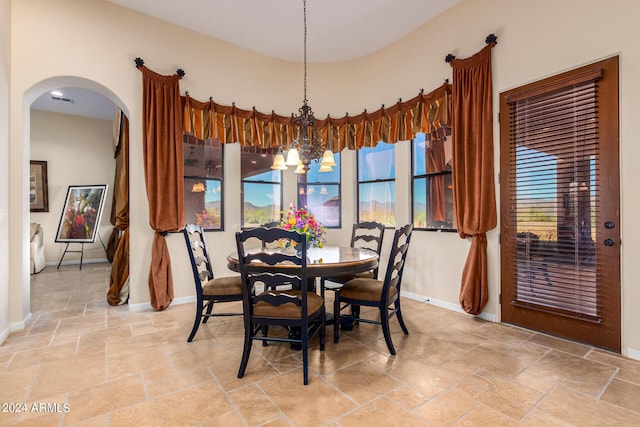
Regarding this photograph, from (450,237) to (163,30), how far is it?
430 cm

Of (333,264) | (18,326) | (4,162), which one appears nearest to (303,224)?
(333,264)

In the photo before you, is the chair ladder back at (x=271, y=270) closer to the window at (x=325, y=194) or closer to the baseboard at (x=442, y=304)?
the baseboard at (x=442, y=304)

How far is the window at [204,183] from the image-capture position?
4.12 m

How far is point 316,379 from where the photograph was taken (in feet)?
6.93

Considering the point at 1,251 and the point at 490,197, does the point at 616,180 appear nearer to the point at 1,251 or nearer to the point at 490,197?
the point at 490,197

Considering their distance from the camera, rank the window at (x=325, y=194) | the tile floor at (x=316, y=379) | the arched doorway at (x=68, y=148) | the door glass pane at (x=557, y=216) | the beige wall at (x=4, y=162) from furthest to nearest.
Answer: the arched doorway at (x=68, y=148)
the window at (x=325, y=194)
the beige wall at (x=4, y=162)
the door glass pane at (x=557, y=216)
the tile floor at (x=316, y=379)

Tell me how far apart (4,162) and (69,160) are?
4547mm

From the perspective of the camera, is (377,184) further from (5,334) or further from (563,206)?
(5,334)

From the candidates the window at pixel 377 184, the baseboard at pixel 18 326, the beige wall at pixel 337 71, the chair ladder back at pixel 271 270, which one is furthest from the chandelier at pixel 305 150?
the baseboard at pixel 18 326

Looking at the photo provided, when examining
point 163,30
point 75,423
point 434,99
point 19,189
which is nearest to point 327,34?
point 434,99

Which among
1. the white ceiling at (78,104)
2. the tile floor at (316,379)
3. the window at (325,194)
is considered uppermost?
the white ceiling at (78,104)

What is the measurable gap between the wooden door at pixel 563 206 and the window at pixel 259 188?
120 inches

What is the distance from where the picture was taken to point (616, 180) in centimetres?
246

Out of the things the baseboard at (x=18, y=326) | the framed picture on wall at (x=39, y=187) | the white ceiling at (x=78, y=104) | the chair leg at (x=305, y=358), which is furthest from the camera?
the framed picture on wall at (x=39, y=187)
